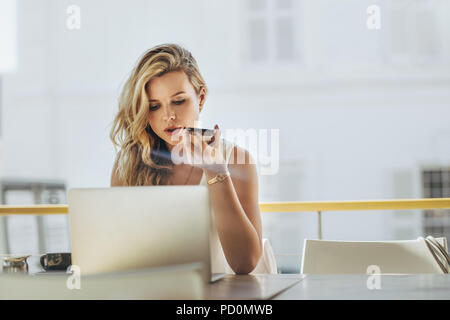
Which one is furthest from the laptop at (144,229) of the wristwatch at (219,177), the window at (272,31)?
the window at (272,31)

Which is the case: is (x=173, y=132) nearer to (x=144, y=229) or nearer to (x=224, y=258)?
(x=224, y=258)

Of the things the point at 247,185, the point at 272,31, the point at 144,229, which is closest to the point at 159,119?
the point at 247,185

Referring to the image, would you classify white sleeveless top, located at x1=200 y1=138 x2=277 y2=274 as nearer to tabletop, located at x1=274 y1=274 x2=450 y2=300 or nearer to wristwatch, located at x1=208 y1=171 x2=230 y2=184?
wristwatch, located at x1=208 y1=171 x2=230 y2=184

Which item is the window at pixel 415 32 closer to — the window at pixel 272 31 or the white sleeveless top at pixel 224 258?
the window at pixel 272 31

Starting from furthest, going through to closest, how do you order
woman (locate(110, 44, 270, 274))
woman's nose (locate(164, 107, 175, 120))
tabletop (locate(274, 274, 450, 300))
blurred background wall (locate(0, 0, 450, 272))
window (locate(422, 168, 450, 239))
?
window (locate(422, 168, 450, 239)), blurred background wall (locate(0, 0, 450, 272)), woman's nose (locate(164, 107, 175, 120)), woman (locate(110, 44, 270, 274)), tabletop (locate(274, 274, 450, 300))

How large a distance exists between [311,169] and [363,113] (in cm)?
109

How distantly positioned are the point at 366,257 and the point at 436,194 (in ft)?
22.3

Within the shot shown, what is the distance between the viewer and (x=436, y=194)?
25.7 ft

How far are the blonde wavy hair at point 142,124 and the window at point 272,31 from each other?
595 cm

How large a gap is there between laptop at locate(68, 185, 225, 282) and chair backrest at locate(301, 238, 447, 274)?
0.72 meters

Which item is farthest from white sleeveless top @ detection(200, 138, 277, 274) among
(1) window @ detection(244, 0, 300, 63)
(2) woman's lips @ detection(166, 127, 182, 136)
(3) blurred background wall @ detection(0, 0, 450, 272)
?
(1) window @ detection(244, 0, 300, 63)

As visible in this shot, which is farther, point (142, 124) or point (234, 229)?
point (142, 124)

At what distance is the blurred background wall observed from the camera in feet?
24.7
